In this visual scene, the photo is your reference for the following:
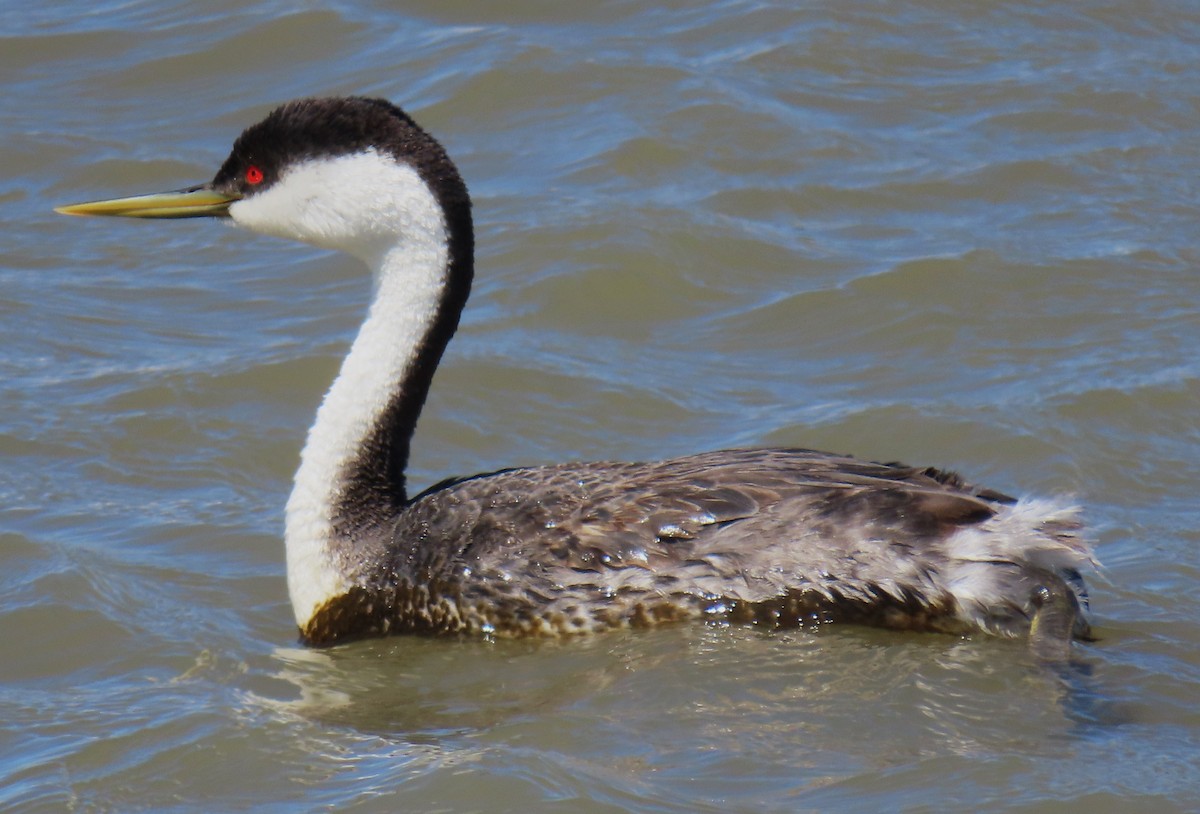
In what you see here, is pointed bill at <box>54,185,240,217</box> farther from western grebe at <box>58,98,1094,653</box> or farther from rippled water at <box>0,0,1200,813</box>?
rippled water at <box>0,0,1200,813</box>

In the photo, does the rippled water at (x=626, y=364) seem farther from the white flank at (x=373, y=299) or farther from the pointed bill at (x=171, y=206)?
the pointed bill at (x=171, y=206)

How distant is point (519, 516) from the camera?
6.00m

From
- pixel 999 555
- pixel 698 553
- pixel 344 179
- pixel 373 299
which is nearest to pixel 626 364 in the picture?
pixel 373 299

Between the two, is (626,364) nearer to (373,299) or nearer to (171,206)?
(373,299)

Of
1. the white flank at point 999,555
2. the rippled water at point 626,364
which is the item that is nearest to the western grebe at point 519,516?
the white flank at point 999,555

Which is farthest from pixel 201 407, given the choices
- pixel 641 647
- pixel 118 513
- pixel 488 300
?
pixel 641 647

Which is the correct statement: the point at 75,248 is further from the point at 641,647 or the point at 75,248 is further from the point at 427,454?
the point at 641,647

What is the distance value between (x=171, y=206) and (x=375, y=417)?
1.04m

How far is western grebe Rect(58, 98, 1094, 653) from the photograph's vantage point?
18.2 ft

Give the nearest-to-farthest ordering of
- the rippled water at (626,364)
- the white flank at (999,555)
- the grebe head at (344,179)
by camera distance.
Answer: the rippled water at (626,364) < the white flank at (999,555) < the grebe head at (344,179)

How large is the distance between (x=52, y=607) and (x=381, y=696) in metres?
1.36

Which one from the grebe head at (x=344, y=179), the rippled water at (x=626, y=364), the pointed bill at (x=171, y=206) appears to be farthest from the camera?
the pointed bill at (x=171, y=206)

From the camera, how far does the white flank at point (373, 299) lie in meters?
6.18

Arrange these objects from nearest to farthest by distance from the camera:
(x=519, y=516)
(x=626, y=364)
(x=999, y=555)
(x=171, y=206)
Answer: (x=999, y=555), (x=519, y=516), (x=171, y=206), (x=626, y=364)
